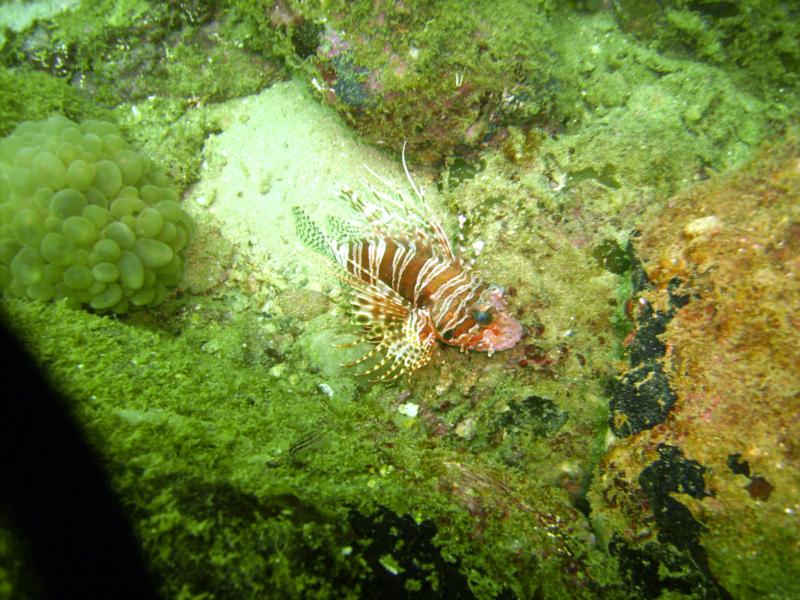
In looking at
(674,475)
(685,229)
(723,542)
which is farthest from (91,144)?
(723,542)

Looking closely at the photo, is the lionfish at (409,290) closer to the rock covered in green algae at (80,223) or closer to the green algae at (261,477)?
the green algae at (261,477)

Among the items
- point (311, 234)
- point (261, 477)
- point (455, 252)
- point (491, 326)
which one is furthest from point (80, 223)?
point (491, 326)

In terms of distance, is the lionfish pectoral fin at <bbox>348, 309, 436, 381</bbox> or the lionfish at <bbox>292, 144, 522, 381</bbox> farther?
the lionfish pectoral fin at <bbox>348, 309, 436, 381</bbox>

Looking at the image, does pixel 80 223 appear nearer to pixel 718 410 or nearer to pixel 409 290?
pixel 409 290

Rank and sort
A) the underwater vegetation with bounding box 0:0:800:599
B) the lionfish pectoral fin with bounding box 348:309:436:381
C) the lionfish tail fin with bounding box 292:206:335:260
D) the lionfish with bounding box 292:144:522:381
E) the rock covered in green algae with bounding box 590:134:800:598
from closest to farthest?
the underwater vegetation with bounding box 0:0:800:599, the rock covered in green algae with bounding box 590:134:800:598, the lionfish with bounding box 292:144:522:381, the lionfish pectoral fin with bounding box 348:309:436:381, the lionfish tail fin with bounding box 292:206:335:260

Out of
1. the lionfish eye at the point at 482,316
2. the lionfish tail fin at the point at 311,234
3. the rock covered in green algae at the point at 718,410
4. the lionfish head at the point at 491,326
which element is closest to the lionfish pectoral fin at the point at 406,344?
the lionfish head at the point at 491,326

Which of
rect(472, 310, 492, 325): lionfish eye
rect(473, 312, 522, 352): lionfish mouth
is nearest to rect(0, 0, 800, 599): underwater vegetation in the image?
rect(473, 312, 522, 352): lionfish mouth

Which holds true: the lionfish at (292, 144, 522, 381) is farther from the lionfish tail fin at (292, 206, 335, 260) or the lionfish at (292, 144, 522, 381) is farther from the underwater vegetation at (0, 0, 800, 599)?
the underwater vegetation at (0, 0, 800, 599)

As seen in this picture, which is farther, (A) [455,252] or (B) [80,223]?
(A) [455,252]
